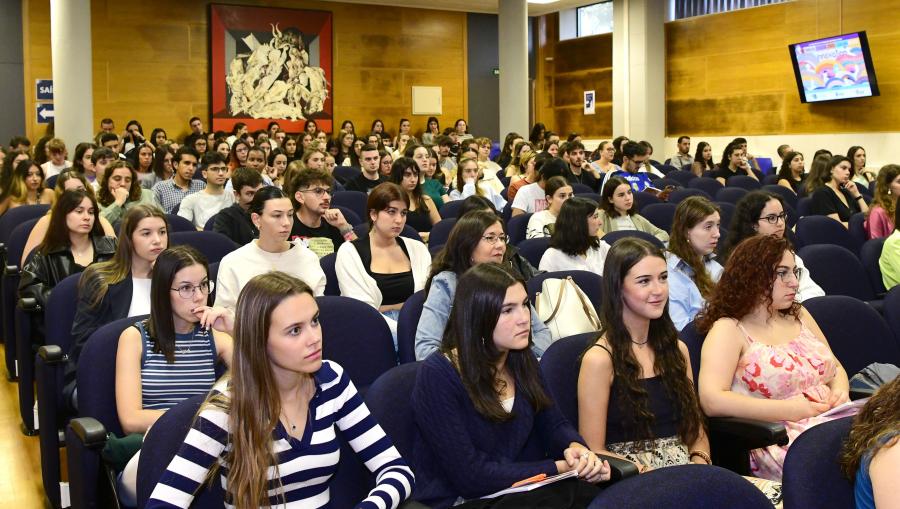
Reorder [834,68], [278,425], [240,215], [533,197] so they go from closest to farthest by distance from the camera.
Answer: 1. [278,425]
2. [240,215]
3. [533,197]
4. [834,68]

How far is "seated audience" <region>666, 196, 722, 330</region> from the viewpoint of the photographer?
4324 mm

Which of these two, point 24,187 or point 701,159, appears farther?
point 701,159

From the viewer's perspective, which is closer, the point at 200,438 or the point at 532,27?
the point at 200,438

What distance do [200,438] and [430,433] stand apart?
0.65 metres

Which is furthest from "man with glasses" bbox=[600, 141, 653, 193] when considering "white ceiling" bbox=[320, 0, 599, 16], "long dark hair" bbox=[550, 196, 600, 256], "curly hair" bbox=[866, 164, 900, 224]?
"white ceiling" bbox=[320, 0, 599, 16]

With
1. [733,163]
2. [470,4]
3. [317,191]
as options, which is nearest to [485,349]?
[317,191]

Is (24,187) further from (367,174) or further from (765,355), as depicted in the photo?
(765,355)

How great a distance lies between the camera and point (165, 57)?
15945 millimetres

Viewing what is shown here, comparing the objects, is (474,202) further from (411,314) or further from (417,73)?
(417,73)

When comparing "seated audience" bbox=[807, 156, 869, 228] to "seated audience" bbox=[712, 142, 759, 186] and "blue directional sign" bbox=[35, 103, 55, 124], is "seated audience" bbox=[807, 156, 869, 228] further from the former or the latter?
"blue directional sign" bbox=[35, 103, 55, 124]

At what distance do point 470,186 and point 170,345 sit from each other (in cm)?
614

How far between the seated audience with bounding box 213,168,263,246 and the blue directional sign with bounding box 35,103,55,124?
10391 millimetres

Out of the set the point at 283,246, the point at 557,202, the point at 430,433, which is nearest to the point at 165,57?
the point at 557,202

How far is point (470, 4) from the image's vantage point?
1795 cm
